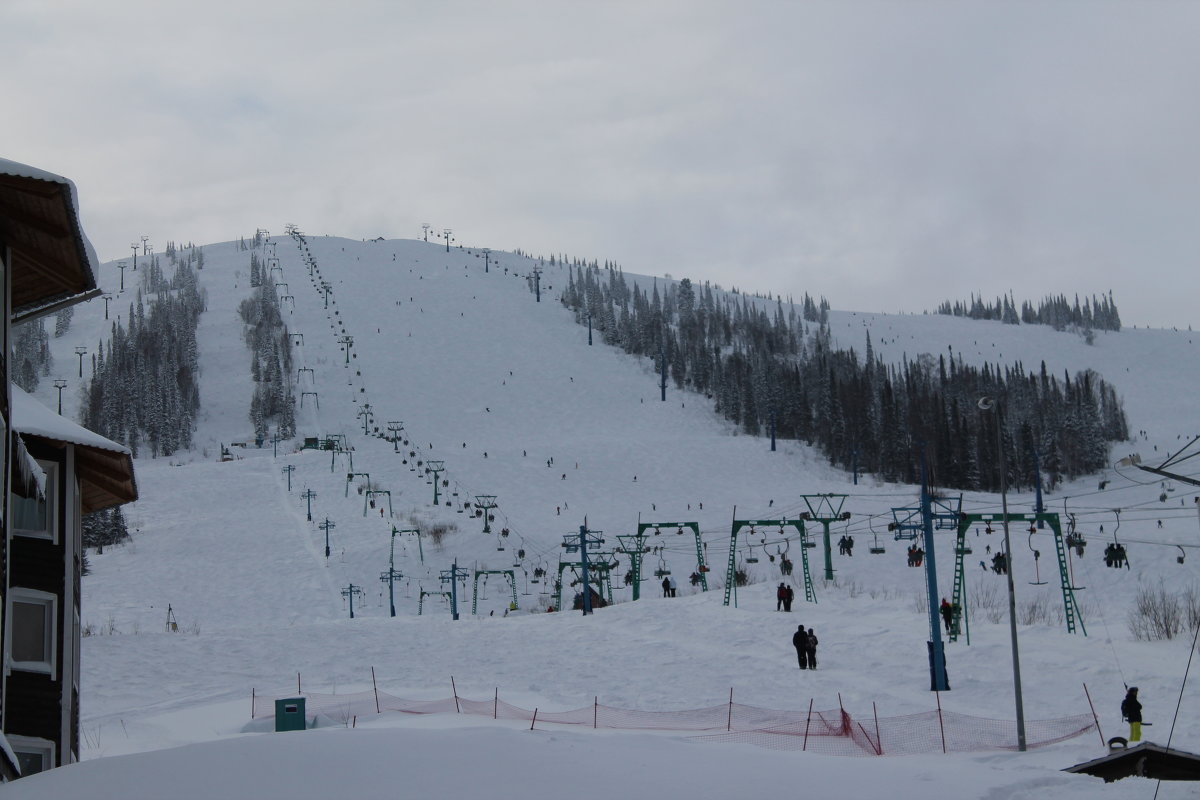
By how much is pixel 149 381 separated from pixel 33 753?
111m

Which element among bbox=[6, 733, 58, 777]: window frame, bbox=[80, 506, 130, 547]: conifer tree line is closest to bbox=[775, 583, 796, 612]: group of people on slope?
bbox=[6, 733, 58, 777]: window frame

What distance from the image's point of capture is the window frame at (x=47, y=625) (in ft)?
53.7

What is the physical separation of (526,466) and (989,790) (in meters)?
70.5

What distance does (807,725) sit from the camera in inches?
772

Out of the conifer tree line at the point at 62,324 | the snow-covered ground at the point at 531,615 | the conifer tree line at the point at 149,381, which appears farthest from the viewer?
the conifer tree line at the point at 62,324

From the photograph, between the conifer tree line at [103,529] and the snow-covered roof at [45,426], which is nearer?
the snow-covered roof at [45,426]

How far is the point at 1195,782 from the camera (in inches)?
619

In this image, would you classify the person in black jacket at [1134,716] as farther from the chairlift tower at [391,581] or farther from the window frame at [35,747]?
the chairlift tower at [391,581]

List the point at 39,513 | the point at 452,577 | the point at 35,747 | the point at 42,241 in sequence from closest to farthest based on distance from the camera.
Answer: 1. the point at 42,241
2. the point at 35,747
3. the point at 39,513
4. the point at 452,577

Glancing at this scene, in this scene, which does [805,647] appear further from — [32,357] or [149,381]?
[32,357]

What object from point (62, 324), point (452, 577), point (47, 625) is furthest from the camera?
point (62, 324)

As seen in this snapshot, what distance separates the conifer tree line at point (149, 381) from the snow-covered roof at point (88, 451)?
94530 millimetres

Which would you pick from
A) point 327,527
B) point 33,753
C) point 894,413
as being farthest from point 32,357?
point 33,753

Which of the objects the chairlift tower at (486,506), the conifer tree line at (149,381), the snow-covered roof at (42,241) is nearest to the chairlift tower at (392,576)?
the chairlift tower at (486,506)
